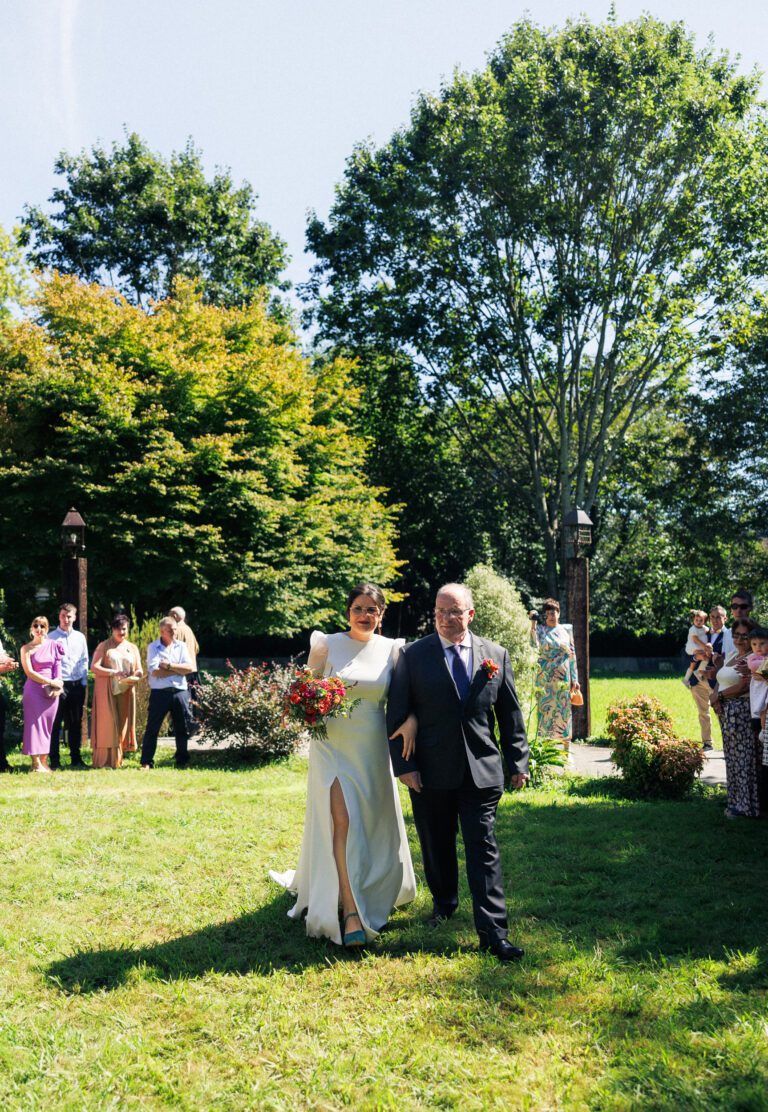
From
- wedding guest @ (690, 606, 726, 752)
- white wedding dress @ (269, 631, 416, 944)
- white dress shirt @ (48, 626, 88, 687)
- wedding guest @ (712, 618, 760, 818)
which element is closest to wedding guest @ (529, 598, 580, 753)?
wedding guest @ (690, 606, 726, 752)

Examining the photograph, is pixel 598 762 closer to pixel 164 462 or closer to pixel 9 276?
pixel 164 462

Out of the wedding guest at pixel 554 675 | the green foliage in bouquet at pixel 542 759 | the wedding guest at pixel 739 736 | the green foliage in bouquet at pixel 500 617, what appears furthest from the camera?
the green foliage in bouquet at pixel 500 617

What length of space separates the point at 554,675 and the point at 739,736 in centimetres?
406

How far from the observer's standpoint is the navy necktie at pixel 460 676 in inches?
222

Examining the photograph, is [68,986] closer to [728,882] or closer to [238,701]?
[728,882]

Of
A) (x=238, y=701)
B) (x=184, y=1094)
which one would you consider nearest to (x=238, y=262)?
(x=238, y=701)

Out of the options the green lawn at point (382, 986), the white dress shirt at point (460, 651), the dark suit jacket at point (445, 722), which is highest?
the white dress shirt at point (460, 651)

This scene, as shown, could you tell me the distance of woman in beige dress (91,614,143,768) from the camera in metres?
12.8

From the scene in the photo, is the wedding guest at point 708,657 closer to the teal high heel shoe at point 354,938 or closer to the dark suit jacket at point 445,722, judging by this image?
the dark suit jacket at point 445,722

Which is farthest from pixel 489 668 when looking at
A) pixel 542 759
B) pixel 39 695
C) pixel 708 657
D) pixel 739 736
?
pixel 39 695

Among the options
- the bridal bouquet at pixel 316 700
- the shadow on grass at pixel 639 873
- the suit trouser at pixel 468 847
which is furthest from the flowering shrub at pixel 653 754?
the bridal bouquet at pixel 316 700

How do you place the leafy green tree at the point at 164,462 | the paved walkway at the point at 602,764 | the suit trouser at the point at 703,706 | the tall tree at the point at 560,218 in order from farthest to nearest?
the tall tree at the point at 560,218 < the leafy green tree at the point at 164,462 < the suit trouser at the point at 703,706 < the paved walkway at the point at 602,764

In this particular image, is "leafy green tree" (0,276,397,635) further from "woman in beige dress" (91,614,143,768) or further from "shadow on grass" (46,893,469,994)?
"shadow on grass" (46,893,469,994)

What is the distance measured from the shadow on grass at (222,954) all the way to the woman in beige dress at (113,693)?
7.28m
